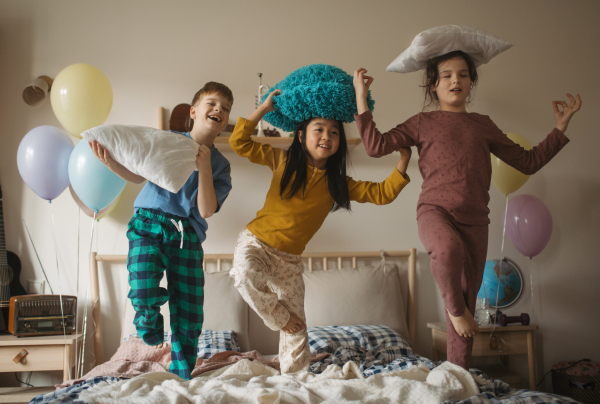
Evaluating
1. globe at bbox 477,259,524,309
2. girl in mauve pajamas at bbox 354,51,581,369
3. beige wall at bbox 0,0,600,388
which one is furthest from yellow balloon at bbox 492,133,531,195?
girl in mauve pajamas at bbox 354,51,581,369

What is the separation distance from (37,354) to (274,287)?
1205 millimetres

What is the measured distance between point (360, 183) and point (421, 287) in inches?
42.7

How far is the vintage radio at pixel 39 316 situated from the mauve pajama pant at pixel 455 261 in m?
1.74

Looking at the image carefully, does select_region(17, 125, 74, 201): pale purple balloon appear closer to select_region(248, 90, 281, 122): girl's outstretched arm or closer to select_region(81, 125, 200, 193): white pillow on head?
select_region(81, 125, 200, 193): white pillow on head

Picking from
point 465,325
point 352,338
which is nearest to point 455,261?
point 465,325

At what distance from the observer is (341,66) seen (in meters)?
2.73

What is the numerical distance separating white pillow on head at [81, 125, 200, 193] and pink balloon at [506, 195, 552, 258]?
1901mm

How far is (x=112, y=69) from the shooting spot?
2582 mm

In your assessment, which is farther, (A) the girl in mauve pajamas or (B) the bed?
(A) the girl in mauve pajamas

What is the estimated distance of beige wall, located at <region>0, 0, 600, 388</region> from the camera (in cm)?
251

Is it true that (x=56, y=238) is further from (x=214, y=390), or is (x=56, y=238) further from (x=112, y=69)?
(x=214, y=390)

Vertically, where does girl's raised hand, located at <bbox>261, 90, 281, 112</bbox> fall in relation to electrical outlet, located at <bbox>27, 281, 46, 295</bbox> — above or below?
above

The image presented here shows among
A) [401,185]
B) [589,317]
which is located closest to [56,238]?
[401,185]

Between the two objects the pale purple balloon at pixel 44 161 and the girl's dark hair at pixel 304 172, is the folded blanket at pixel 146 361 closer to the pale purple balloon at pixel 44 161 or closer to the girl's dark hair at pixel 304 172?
the girl's dark hair at pixel 304 172
